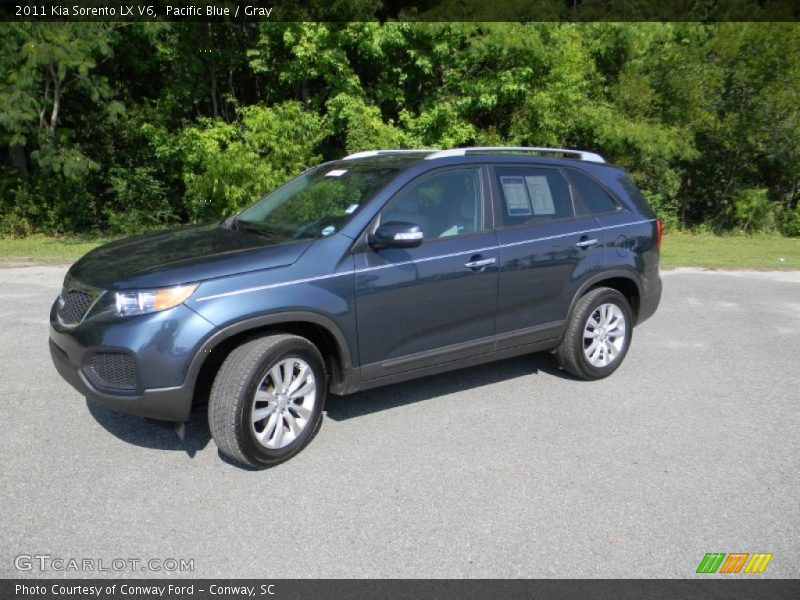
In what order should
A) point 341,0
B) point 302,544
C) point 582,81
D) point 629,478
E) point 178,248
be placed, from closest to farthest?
point 302,544 → point 629,478 → point 178,248 → point 341,0 → point 582,81

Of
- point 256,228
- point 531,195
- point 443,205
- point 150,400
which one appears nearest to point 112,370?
point 150,400

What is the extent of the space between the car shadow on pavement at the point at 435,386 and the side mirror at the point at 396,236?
4.34 ft

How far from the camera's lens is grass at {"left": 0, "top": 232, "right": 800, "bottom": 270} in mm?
11625

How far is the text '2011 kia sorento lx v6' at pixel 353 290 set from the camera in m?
3.69

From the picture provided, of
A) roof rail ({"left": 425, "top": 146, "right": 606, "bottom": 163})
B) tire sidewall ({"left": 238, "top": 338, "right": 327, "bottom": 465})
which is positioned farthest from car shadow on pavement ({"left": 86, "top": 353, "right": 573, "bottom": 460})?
roof rail ({"left": 425, "top": 146, "right": 606, "bottom": 163})

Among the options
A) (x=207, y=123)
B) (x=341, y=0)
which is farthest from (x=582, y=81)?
(x=207, y=123)

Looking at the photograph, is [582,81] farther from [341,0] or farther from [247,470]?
[247,470]

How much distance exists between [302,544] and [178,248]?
2086 mm

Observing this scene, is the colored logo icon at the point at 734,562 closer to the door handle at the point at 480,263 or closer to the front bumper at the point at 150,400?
the door handle at the point at 480,263

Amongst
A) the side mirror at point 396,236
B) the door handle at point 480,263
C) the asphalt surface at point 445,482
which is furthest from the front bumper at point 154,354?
the door handle at point 480,263

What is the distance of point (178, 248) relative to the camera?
14.0ft

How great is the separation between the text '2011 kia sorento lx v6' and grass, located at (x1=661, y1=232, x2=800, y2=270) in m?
6.81

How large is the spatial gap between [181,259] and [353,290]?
1.04 m

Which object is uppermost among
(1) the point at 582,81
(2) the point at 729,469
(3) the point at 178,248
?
(1) the point at 582,81
